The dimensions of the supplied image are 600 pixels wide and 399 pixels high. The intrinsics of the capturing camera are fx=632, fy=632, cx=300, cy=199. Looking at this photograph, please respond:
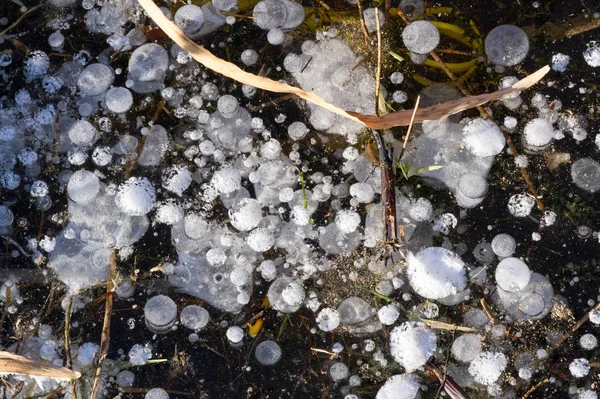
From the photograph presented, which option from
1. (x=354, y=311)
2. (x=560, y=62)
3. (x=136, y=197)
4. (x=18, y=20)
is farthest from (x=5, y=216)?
(x=560, y=62)

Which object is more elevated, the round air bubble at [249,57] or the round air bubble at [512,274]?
the round air bubble at [249,57]

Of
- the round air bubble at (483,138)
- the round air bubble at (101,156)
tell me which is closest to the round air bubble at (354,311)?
the round air bubble at (483,138)

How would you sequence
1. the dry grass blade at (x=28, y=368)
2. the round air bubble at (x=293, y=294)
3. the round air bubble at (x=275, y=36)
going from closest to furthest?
the dry grass blade at (x=28, y=368), the round air bubble at (x=293, y=294), the round air bubble at (x=275, y=36)

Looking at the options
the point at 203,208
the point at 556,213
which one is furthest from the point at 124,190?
the point at 556,213

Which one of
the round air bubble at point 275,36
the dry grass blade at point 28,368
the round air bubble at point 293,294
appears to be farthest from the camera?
the round air bubble at point 275,36

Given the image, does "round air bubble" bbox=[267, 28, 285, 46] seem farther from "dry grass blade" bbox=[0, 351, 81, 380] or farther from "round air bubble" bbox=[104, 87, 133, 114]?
"dry grass blade" bbox=[0, 351, 81, 380]

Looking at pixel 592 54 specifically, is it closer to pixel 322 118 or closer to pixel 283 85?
pixel 322 118

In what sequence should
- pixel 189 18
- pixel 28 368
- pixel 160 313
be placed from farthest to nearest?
pixel 189 18, pixel 160 313, pixel 28 368

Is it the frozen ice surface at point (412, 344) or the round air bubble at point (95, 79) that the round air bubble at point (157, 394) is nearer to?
the frozen ice surface at point (412, 344)
